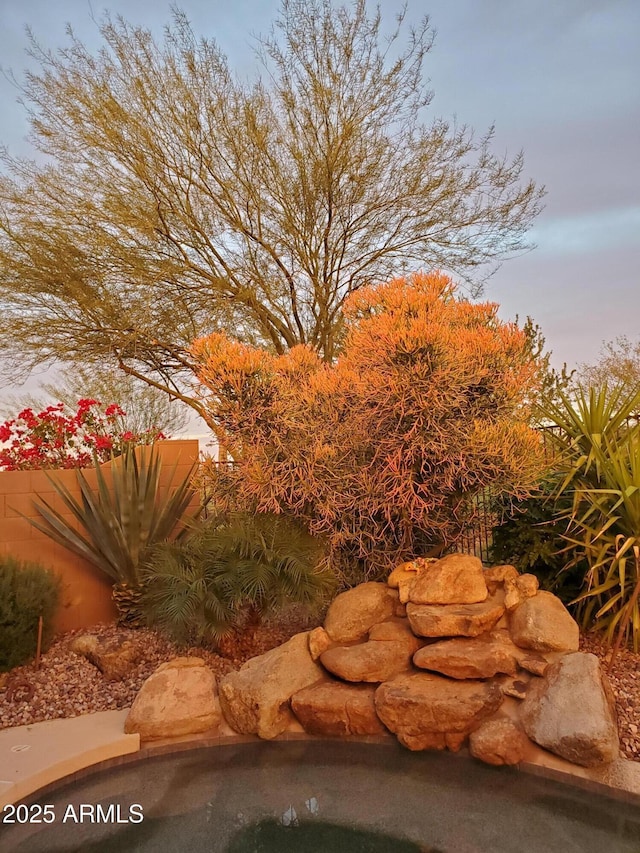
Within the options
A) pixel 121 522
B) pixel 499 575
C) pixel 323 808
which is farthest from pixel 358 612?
pixel 121 522

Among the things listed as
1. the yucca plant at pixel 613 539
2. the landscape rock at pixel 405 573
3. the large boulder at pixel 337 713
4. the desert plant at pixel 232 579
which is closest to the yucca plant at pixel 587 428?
the yucca plant at pixel 613 539

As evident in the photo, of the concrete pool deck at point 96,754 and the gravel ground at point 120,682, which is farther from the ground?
the gravel ground at point 120,682

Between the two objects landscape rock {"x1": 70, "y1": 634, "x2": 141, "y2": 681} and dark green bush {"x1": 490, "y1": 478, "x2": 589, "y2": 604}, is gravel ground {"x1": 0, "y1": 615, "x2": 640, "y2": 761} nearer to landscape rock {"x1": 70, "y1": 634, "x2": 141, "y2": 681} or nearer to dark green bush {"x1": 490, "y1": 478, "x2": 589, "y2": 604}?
landscape rock {"x1": 70, "y1": 634, "x2": 141, "y2": 681}

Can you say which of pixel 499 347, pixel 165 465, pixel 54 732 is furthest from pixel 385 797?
pixel 165 465

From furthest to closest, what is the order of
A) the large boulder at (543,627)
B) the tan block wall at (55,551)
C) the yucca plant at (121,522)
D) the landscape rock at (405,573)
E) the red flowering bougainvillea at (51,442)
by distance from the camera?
1. the red flowering bougainvillea at (51,442)
2. the tan block wall at (55,551)
3. the yucca plant at (121,522)
4. the landscape rock at (405,573)
5. the large boulder at (543,627)

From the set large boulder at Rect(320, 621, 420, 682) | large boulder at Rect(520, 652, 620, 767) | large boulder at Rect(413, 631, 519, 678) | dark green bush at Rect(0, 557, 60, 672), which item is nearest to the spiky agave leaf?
dark green bush at Rect(0, 557, 60, 672)

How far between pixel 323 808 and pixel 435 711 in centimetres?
98

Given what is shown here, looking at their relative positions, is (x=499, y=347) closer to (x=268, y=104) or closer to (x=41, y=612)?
(x=41, y=612)

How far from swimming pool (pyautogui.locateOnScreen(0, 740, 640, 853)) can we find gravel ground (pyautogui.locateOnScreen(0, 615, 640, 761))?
30.3 inches

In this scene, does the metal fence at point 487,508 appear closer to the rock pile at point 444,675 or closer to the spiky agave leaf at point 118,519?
the rock pile at point 444,675

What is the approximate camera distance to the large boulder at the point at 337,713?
4551mm

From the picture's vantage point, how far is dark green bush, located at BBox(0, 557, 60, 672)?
546cm

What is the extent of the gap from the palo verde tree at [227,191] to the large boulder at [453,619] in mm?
6220

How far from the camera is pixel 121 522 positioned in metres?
6.35
